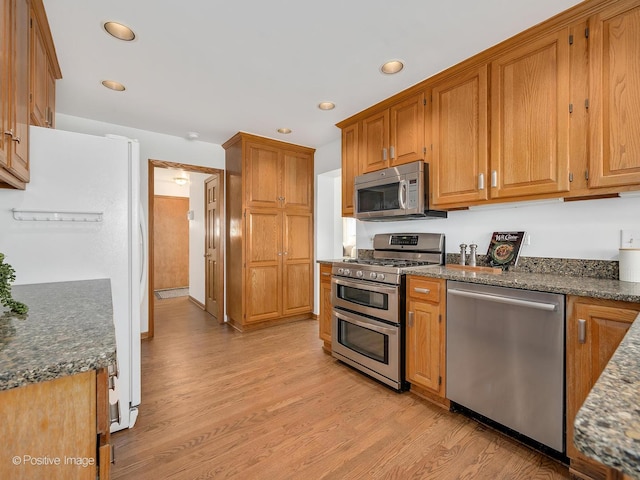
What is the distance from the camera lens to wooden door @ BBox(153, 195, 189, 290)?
21.7 feet

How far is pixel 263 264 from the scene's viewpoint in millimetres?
3936

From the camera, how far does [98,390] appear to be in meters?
0.76

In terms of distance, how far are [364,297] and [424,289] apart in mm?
560

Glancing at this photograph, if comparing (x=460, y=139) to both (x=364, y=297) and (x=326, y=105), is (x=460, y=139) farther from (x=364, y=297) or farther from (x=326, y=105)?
(x=364, y=297)

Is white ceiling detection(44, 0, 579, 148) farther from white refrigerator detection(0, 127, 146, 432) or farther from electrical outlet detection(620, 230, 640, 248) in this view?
electrical outlet detection(620, 230, 640, 248)

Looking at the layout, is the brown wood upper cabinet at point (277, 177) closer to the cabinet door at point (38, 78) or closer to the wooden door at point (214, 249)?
the wooden door at point (214, 249)

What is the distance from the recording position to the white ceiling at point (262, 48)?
5.66ft

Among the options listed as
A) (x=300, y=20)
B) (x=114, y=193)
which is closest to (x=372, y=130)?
(x=300, y=20)

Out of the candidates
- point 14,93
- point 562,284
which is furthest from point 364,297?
point 14,93

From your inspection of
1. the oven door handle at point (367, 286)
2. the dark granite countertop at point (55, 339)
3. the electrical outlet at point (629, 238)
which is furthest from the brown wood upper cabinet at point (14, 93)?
the electrical outlet at point (629, 238)

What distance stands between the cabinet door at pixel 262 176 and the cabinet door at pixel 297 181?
11cm

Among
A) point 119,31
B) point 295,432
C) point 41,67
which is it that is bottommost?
point 295,432

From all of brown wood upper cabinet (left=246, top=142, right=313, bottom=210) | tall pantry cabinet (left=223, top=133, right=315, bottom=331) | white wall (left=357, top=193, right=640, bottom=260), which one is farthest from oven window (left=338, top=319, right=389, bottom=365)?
brown wood upper cabinet (left=246, top=142, right=313, bottom=210)

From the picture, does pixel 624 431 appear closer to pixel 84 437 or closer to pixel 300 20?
pixel 84 437
